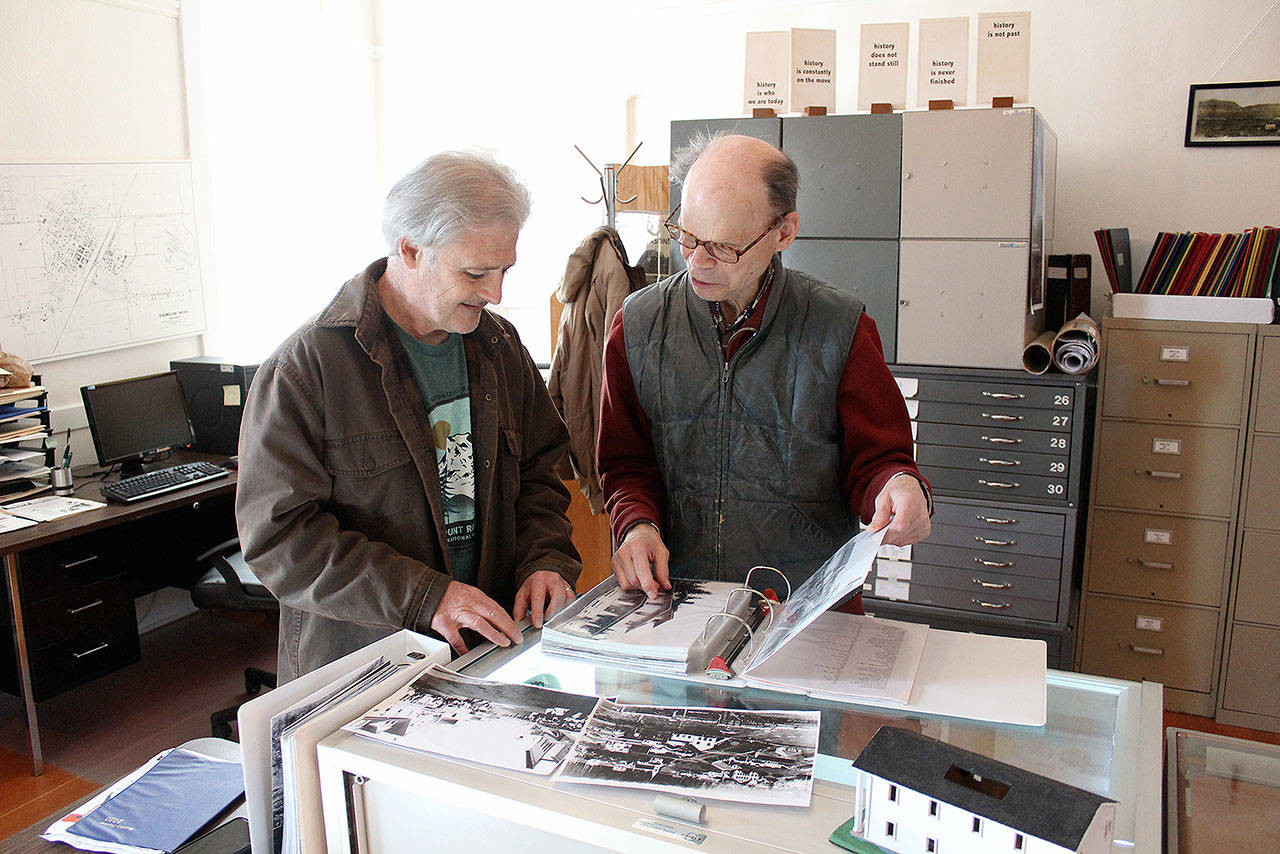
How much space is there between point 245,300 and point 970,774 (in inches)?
164

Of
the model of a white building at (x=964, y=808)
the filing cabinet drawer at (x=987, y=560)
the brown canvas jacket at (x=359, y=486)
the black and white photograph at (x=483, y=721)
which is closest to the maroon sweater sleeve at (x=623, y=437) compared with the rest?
the brown canvas jacket at (x=359, y=486)

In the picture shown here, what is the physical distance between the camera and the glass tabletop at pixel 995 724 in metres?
1.04

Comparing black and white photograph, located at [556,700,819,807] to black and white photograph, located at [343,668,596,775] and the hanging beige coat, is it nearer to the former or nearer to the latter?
black and white photograph, located at [343,668,596,775]

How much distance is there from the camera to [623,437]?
5.77 feet

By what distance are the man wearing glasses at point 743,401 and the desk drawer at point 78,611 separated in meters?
2.08

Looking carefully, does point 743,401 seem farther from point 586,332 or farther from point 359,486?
point 586,332

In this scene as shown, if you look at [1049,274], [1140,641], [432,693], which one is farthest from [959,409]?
[432,693]

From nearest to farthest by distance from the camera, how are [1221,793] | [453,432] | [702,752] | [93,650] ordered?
[702,752]
[1221,793]
[453,432]
[93,650]

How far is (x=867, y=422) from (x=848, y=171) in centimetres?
190

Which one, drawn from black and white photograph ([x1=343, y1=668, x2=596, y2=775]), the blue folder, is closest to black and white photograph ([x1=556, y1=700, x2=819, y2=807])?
black and white photograph ([x1=343, y1=668, x2=596, y2=775])

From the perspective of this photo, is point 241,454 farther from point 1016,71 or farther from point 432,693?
point 1016,71

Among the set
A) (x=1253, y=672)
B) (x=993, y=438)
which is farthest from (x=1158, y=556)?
(x=993, y=438)

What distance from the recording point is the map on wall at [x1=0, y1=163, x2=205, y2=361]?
3.29 metres

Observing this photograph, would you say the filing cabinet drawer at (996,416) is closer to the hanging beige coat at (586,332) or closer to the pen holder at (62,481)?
the hanging beige coat at (586,332)
